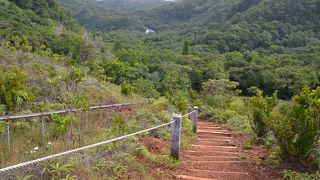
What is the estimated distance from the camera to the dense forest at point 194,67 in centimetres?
731

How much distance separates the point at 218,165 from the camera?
654 centimetres

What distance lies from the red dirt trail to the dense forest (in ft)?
1.88

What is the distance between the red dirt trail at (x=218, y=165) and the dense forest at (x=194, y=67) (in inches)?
22.6

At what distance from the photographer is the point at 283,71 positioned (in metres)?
52.1

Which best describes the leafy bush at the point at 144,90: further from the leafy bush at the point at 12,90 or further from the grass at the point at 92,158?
the grass at the point at 92,158

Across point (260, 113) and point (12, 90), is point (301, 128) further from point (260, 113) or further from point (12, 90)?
point (12, 90)

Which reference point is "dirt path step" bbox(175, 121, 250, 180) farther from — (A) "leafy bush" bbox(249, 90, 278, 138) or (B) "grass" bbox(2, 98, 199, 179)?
(A) "leafy bush" bbox(249, 90, 278, 138)

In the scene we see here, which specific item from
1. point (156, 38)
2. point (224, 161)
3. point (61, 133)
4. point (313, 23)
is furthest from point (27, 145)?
point (156, 38)

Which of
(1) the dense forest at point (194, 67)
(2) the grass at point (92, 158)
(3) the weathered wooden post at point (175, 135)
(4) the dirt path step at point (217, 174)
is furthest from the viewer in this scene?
(1) the dense forest at point (194, 67)

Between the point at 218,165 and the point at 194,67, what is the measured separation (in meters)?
45.3

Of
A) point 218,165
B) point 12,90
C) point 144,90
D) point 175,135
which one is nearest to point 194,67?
point 144,90

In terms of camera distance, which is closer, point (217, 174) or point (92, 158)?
point (92, 158)

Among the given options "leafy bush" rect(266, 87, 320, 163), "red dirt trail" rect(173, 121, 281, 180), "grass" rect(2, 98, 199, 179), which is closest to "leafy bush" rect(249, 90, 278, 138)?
"red dirt trail" rect(173, 121, 281, 180)

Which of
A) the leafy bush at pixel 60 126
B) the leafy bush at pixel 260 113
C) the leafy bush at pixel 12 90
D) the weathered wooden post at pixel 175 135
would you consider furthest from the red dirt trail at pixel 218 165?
the leafy bush at pixel 12 90
